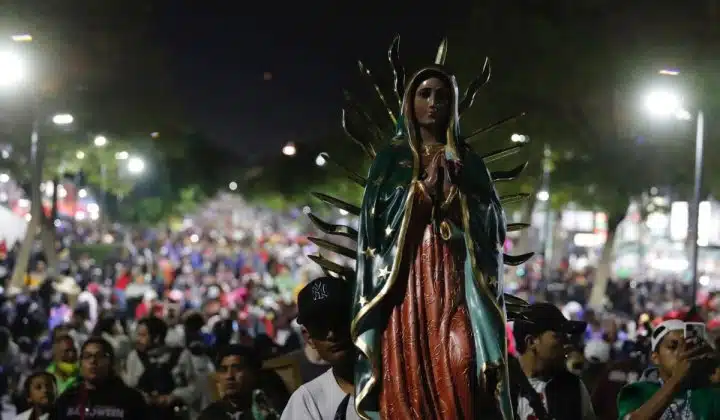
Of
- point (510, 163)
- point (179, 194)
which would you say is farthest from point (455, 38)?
point (179, 194)

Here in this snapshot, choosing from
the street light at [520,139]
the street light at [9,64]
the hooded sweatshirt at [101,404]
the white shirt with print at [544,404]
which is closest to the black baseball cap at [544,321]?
the white shirt with print at [544,404]

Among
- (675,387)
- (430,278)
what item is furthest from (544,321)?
(430,278)

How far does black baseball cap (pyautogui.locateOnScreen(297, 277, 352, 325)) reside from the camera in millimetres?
4754

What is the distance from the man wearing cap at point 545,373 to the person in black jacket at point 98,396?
2614 millimetres

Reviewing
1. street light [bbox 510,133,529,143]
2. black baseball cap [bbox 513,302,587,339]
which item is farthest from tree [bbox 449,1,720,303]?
black baseball cap [bbox 513,302,587,339]

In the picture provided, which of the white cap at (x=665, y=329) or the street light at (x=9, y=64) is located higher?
the street light at (x=9, y=64)

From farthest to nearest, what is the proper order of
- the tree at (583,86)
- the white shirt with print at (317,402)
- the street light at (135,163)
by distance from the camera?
the street light at (135,163) → the tree at (583,86) → the white shirt with print at (317,402)

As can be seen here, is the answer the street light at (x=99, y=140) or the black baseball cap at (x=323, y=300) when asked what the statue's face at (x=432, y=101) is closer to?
the black baseball cap at (x=323, y=300)

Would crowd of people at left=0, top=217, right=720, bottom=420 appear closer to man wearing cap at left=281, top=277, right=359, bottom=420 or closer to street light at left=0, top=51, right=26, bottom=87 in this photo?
man wearing cap at left=281, top=277, right=359, bottom=420

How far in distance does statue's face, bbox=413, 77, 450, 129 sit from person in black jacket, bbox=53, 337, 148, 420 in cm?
315

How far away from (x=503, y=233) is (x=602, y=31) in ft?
87.9

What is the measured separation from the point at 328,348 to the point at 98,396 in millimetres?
2559

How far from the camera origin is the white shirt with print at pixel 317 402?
178 inches

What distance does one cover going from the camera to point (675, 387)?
Answer: 5.18m
